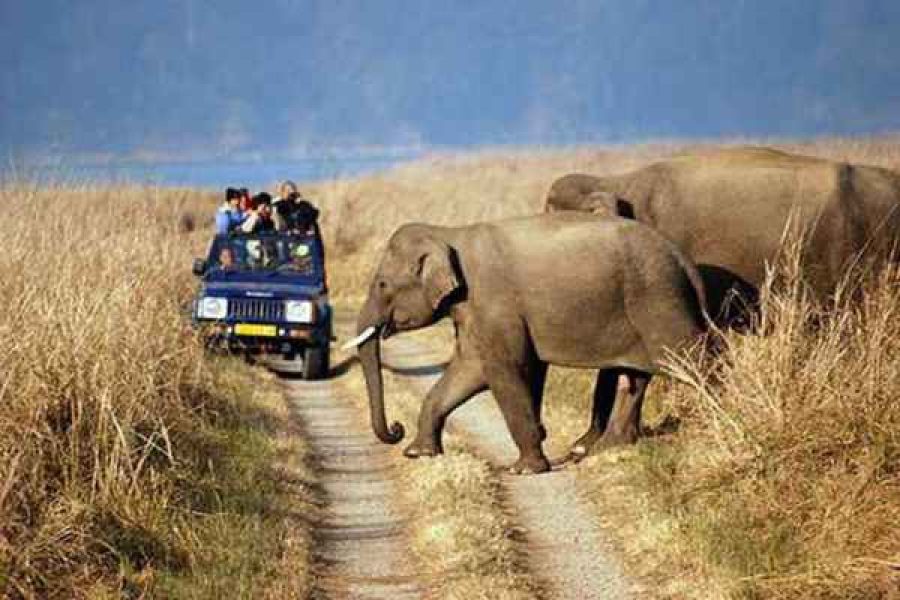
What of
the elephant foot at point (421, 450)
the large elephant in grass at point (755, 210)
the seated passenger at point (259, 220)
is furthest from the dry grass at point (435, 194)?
the elephant foot at point (421, 450)

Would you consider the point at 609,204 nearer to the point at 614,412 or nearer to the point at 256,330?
the point at 614,412

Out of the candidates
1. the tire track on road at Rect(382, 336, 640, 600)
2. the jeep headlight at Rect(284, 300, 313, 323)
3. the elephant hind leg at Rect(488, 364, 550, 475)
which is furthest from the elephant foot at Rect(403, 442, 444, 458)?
the jeep headlight at Rect(284, 300, 313, 323)

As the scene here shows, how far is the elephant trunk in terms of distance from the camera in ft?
53.1

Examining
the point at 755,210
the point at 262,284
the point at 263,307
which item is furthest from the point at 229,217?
the point at 755,210

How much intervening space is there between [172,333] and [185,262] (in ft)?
23.5

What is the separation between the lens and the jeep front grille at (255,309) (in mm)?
22094

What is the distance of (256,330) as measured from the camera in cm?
2212

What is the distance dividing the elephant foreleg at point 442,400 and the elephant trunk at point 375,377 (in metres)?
0.31

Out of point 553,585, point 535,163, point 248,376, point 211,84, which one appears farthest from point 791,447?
point 211,84

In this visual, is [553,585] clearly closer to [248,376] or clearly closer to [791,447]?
[791,447]

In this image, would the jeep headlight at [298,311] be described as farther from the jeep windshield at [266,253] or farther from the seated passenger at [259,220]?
the seated passenger at [259,220]

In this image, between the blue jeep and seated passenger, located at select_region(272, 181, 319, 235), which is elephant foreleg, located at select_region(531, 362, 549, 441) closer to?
the blue jeep

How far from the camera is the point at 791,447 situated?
1198 centimetres

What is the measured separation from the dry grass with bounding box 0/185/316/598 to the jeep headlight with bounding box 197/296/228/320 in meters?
5.81
